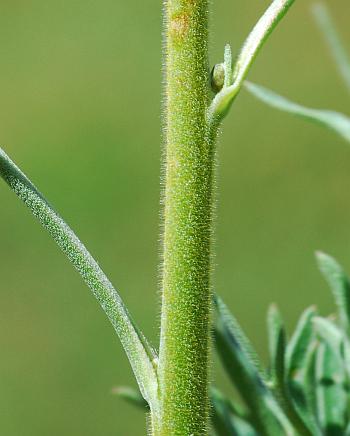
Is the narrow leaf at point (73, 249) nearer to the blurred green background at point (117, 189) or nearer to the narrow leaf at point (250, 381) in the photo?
the narrow leaf at point (250, 381)

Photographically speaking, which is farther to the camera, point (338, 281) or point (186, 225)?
point (338, 281)

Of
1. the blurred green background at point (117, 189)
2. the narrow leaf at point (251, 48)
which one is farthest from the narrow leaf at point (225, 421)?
the blurred green background at point (117, 189)

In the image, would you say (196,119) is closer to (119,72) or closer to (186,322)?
(186,322)

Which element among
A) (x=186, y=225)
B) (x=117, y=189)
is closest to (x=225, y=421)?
(x=186, y=225)

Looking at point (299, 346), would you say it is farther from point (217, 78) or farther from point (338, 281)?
point (217, 78)

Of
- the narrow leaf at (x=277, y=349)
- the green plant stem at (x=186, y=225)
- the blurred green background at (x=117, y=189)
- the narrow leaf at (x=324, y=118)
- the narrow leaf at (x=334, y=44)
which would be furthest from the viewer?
the blurred green background at (x=117, y=189)

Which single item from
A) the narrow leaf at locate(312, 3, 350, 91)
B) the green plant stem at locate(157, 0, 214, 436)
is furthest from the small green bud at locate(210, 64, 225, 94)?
the narrow leaf at locate(312, 3, 350, 91)
